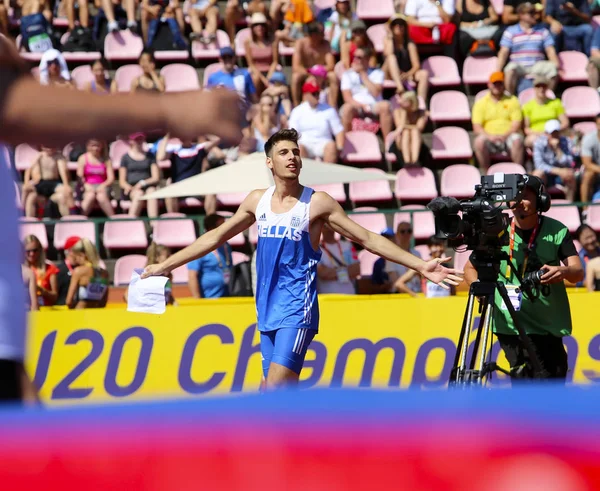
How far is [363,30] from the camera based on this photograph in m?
15.2

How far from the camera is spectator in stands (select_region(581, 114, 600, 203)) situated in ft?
45.9

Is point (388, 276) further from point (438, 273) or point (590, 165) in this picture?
point (438, 273)

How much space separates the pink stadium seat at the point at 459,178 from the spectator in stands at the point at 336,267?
2861 millimetres

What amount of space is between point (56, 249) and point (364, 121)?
4766 millimetres

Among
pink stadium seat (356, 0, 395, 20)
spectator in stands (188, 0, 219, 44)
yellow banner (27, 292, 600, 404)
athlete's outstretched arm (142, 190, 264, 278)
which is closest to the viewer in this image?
athlete's outstretched arm (142, 190, 264, 278)

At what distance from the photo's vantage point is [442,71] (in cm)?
1609

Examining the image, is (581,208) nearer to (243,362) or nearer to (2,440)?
(243,362)

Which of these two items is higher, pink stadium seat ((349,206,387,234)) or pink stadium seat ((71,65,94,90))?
pink stadium seat ((71,65,94,90))

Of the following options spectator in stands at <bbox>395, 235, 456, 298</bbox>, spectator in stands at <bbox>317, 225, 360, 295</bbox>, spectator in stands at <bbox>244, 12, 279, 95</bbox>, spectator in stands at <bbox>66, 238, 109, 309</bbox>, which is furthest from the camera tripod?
spectator in stands at <bbox>244, 12, 279, 95</bbox>

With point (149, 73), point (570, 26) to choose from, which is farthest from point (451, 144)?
point (149, 73)

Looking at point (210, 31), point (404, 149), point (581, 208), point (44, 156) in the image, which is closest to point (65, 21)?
point (210, 31)

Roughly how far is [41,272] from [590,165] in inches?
280

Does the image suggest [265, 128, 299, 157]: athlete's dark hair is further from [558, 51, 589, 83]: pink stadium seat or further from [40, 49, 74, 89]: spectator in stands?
[558, 51, 589, 83]: pink stadium seat

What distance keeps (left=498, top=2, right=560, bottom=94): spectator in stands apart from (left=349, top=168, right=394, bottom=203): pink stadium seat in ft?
8.36
